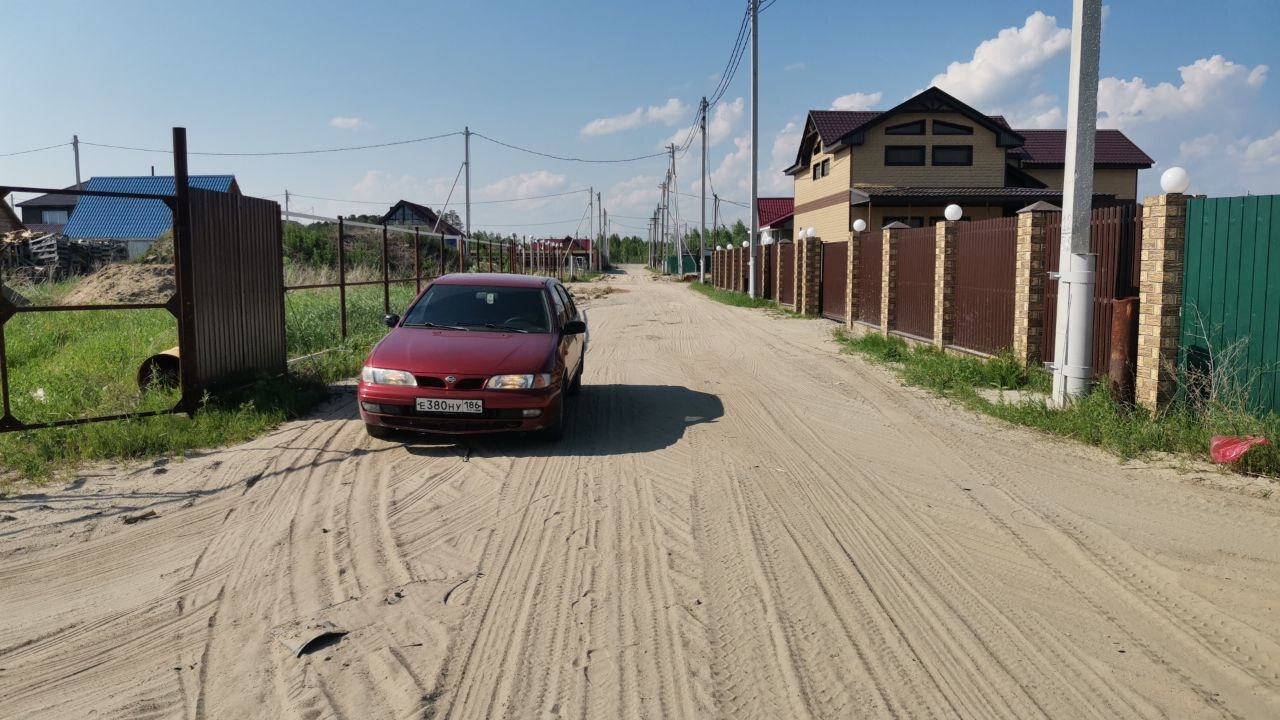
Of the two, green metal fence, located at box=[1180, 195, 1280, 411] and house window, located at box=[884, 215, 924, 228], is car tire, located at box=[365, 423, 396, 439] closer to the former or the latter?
green metal fence, located at box=[1180, 195, 1280, 411]

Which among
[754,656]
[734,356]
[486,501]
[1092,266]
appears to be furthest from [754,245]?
[754,656]

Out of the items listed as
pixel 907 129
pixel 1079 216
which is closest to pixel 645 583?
pixel 1079 216

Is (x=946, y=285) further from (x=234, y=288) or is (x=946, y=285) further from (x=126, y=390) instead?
(x=126, y=390)

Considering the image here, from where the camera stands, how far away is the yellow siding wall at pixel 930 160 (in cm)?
3497

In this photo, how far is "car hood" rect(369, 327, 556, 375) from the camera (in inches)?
290

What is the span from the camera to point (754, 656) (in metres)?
3.70

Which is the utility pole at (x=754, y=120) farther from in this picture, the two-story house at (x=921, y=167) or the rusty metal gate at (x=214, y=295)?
the rusty metal gate at (x=214, y=295)

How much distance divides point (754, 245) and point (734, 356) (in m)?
18.6

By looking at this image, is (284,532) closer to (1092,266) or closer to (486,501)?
(486,501)

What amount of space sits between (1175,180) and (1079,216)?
3.22 feet

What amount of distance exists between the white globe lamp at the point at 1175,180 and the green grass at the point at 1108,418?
194 cm

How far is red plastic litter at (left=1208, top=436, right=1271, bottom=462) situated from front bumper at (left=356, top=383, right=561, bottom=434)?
17.3ft

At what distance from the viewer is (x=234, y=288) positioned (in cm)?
948

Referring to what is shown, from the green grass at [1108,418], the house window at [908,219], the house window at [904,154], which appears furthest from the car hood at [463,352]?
the house window at [904,154]
